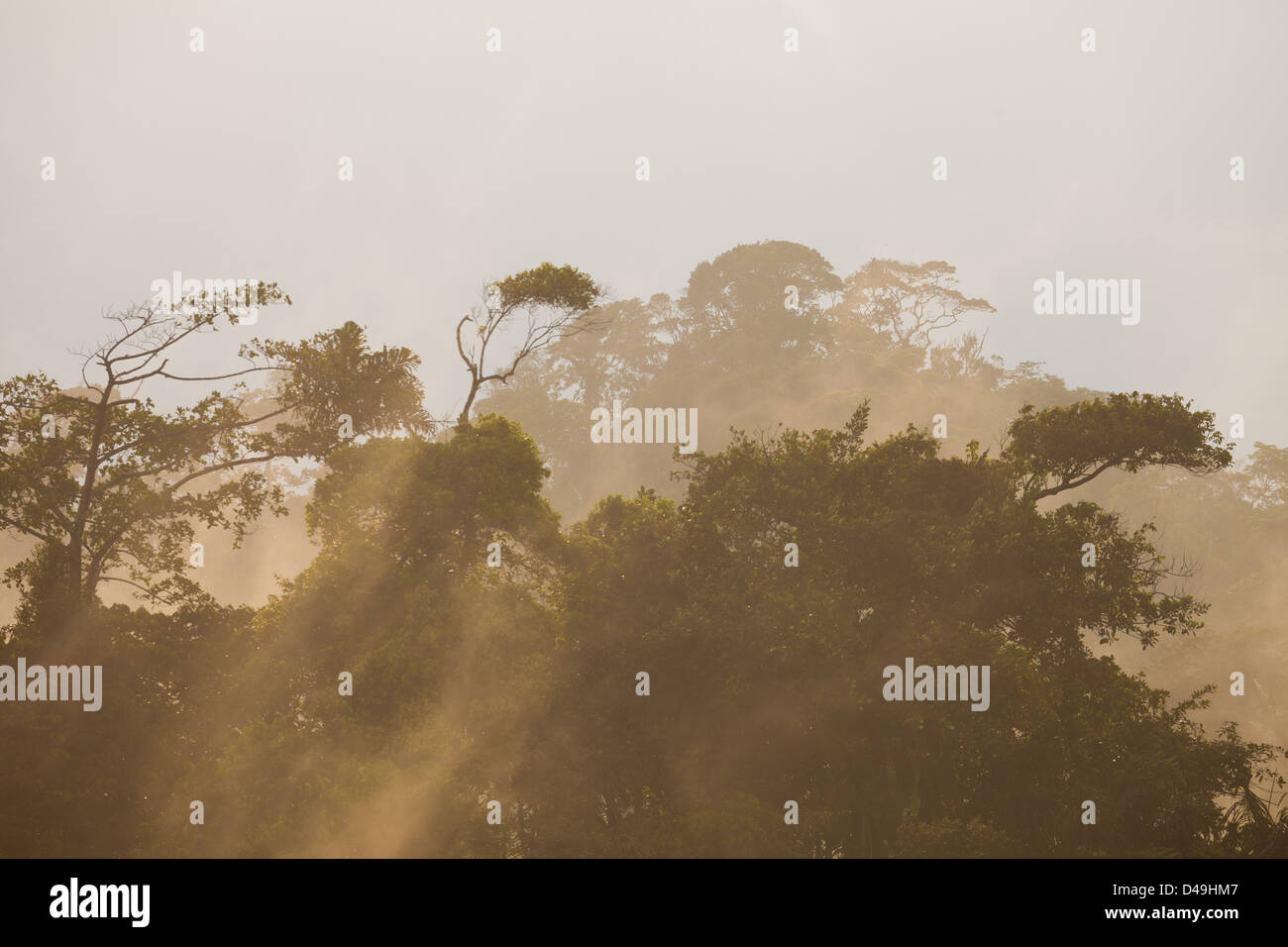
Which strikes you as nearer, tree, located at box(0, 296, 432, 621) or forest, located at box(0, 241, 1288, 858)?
forest, located at box(0, 241, 1288, 858)

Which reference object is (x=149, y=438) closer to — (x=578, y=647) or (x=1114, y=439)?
(x=578, y=647)

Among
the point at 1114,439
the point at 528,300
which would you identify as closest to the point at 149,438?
the point at 528,300

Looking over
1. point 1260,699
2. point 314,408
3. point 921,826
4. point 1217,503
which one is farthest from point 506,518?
point 1217,503

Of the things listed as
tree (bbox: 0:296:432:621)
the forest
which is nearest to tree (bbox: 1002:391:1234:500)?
the forest

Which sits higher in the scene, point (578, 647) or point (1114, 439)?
point (1114, 439)

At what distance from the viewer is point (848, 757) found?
2033 cm

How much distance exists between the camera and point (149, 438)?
24.4m

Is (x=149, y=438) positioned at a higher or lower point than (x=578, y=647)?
higher

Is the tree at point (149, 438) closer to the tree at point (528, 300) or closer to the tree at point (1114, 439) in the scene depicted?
the tree at point (528, 300)

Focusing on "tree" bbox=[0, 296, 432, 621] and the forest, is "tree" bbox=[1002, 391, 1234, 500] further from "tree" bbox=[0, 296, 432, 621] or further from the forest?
"tree" bbox=[0, 296, 432, 621]

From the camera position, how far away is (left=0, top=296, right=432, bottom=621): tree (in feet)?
74.0

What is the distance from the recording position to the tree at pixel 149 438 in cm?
2255

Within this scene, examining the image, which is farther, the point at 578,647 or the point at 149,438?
the point at 149,438
